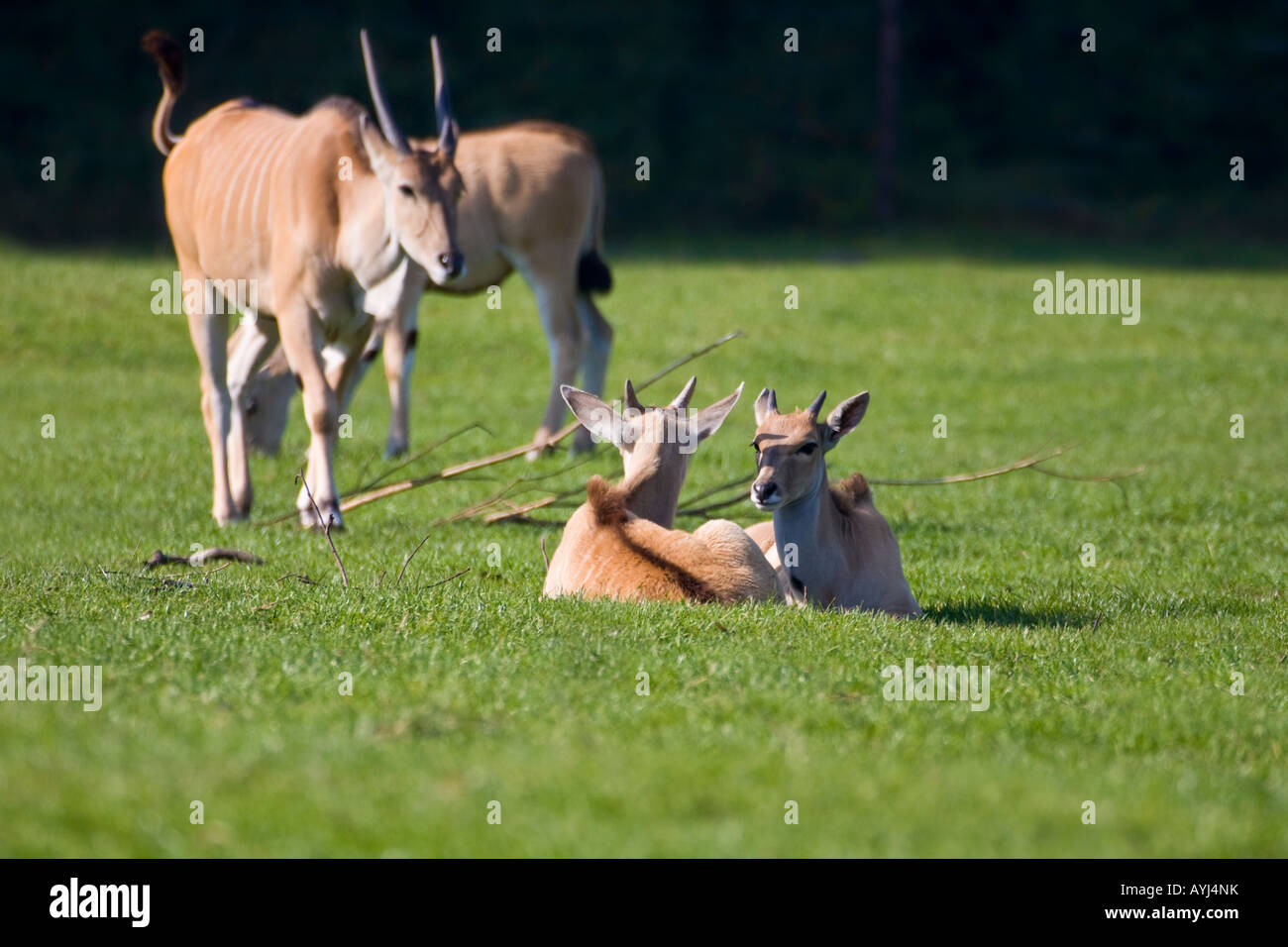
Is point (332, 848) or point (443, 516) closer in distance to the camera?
point (332, 848)

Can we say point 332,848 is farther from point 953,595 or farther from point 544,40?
point 544,40

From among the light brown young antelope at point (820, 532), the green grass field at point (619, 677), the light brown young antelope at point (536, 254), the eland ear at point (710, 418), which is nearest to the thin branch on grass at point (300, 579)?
the green grass field at point (619, 677)

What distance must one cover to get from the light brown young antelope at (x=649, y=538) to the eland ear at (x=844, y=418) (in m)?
0.49

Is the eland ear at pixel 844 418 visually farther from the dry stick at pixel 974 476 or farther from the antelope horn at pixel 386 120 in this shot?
the antelope horn at pixel 386 120

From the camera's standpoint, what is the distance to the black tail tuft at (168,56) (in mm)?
11523

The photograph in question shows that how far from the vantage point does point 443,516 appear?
421 inches

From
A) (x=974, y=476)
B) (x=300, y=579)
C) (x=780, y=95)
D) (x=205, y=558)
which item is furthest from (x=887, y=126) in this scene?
(x=300, y=579)

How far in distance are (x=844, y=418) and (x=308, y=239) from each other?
392 cm

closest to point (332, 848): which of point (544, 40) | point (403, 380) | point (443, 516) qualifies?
point (443, 516)

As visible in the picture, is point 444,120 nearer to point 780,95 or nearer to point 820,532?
point 820,532

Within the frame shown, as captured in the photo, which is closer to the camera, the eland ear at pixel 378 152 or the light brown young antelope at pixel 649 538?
the light brown young antelope at pixel 649 538

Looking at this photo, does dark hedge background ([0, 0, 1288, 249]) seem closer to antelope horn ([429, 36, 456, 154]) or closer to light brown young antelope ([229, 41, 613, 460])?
light brown young antelope ([229, 41, 613, 460])

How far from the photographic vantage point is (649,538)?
7254mm
